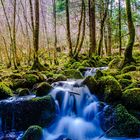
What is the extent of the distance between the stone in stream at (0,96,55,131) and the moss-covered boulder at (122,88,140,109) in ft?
7.49

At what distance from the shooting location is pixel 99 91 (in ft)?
32.7

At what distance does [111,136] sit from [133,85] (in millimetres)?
1978

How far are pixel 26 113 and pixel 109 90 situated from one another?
2.56 meters

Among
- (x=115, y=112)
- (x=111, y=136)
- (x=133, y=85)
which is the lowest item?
(x=111, y=136)

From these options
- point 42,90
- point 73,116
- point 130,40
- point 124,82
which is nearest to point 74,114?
point 73,116

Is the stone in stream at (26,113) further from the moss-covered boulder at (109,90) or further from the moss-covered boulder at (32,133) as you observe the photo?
the moss-covered boulder at (109,90)

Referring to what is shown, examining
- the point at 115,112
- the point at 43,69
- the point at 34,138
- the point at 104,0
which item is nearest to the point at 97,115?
the point at 115,112

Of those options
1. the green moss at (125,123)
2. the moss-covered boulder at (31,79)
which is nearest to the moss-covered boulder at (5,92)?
the moss-covered boulder at (31,79)

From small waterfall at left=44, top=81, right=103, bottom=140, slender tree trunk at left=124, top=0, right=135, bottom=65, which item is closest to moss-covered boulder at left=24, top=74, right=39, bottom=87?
small waterfall at left=44, top=81, right=103, bottom=140

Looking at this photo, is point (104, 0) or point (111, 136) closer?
point (111, 136)

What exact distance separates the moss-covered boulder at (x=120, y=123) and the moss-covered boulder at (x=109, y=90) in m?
0.46

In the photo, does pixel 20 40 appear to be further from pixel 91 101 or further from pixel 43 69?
pixel 91 101

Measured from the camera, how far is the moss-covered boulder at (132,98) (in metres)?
8.71

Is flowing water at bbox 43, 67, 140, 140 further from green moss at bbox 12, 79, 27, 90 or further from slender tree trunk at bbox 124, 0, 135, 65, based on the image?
slender tree trunk at bbox 124, 0, 135, 65
